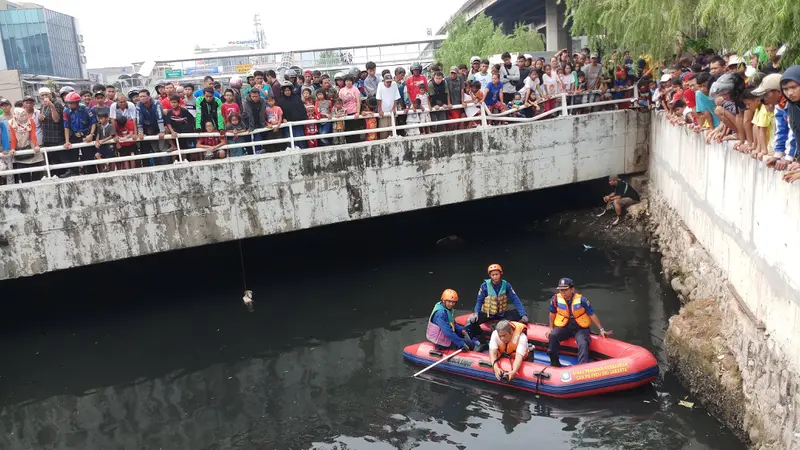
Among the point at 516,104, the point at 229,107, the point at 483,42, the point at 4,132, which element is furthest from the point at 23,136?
the point at 483,42

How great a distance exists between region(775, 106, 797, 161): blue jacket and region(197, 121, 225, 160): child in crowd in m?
9.78

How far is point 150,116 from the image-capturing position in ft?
43.5

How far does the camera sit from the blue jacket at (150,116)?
13.2 metres

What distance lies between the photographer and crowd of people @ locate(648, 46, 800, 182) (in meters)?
6.86

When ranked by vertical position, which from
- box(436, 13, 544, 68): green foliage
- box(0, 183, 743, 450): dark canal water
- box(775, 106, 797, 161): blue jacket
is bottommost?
box(0, 183, 743, 450): dark canal water

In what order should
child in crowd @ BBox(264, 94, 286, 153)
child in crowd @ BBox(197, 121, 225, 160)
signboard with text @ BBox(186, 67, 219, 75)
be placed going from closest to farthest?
child in crowd @ BBox(197, 121, 225, 160)
child in crowd @ BBox(264, 94, 286, 153)
signboard with text @ BBox(186, 67, 219, 75)

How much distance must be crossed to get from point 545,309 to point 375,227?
6810mm

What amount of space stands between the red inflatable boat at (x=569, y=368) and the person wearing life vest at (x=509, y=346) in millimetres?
111

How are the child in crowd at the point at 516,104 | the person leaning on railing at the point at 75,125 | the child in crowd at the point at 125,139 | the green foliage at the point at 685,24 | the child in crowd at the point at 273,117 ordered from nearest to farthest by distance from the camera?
1. the green foliage at the point at 685,24
2. the person leaning on railing at the point at 75,125
3. the child in crowd at the point at 125,139
4. the child in crowd at the point at 273,117
5. the child in crowd at the point at 516,104

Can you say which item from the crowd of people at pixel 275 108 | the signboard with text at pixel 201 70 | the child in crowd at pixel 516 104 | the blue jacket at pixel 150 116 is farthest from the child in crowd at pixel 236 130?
the signboard with text at pixel 201 70

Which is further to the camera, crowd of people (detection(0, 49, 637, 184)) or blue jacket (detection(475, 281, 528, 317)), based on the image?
crowd of people (detection(0, 49, 637, 184))

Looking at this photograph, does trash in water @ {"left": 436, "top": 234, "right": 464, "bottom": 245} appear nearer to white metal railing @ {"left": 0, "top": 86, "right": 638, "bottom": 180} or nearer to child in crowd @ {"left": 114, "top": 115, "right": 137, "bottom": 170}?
white metal railing @ {"left": 0, "top": 86, "right": 638, "bottom": 180}

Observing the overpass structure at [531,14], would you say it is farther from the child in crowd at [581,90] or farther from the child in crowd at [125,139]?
the child in crowd at [125,139]

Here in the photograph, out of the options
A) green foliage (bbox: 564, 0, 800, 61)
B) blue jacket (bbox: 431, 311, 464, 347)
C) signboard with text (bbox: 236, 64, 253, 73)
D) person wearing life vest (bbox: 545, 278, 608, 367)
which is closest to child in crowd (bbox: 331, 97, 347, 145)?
blue jacket (bbox: 431, 311, 464, 347)
